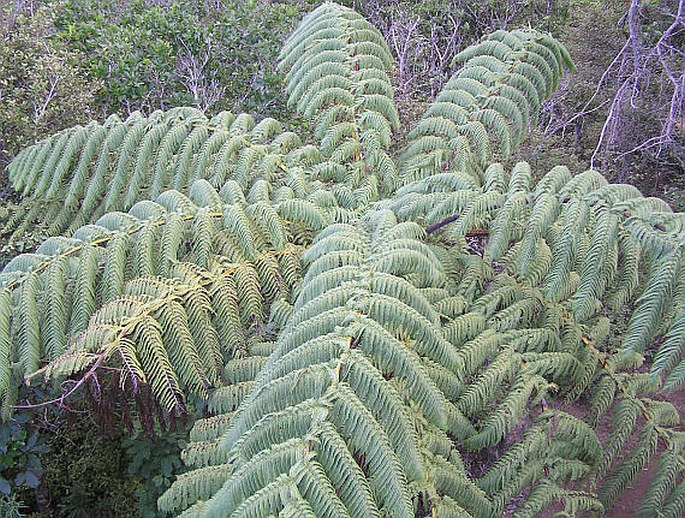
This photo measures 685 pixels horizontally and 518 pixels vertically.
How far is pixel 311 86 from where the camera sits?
294cm

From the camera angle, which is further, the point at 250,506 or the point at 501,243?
the point at 501,243

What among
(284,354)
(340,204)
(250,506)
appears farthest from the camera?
(340,204)

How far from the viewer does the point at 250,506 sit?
1.15 m

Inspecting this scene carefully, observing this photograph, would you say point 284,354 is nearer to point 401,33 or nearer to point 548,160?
point 548,160

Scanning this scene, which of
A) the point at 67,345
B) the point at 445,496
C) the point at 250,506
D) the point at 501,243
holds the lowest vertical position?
the point at 445,496

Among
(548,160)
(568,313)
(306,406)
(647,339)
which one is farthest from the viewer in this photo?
(548,160)

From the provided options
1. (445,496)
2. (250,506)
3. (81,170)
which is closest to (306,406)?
(250,506)

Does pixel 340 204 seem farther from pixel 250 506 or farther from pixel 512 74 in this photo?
pixel 250 506

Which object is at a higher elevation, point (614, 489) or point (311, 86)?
point (311, 86)

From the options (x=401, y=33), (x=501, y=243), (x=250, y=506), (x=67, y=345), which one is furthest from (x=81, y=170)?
(x=401, y=33)

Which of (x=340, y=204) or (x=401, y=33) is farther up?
(x=401, y=33)

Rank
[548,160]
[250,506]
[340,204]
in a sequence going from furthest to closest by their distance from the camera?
[548,160] < [340,204] < [250,506]

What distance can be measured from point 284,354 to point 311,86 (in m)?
1.73

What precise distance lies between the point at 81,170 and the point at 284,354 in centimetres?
159
